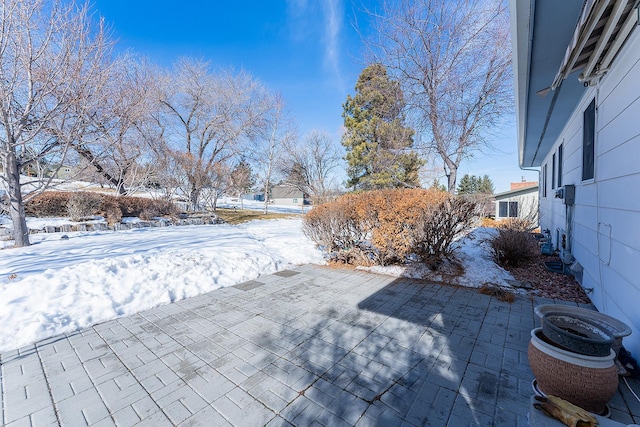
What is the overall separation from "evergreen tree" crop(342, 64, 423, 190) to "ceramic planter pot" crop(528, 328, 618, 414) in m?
10.3

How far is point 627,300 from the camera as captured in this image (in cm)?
239

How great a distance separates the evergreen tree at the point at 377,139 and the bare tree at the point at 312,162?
6756 millimetres

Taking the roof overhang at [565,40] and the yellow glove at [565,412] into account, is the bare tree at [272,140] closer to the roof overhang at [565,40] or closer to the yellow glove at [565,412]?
the roof overhang at [565,40]

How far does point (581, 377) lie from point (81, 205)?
15.6m

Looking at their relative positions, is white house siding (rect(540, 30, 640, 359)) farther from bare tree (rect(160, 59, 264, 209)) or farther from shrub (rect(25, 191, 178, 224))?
bare tree (rect(160, 59, 264, 209))

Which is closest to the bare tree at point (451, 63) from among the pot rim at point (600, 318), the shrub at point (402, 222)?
the shrub at point (402, 222)

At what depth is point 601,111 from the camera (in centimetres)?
322

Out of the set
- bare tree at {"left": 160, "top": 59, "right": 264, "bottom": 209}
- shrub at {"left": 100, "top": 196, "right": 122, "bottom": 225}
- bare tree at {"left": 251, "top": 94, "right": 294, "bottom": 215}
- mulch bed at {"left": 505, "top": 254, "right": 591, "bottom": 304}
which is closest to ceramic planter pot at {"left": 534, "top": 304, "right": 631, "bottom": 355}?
mulch bed at {"left": 505, "top": 254, "right": 591, "bottom": 304}

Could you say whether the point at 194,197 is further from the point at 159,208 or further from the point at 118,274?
the point at 118,274

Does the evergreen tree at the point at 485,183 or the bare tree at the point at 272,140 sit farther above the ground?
the bare tree at the point at 272,140

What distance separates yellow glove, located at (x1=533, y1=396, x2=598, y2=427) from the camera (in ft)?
4.59

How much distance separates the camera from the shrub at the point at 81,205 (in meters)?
11.4

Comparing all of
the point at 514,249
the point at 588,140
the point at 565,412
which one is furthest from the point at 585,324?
the point at 514,249

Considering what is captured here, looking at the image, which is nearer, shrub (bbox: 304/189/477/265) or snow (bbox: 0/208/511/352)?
snow (bbox: 0/208/511/352)
